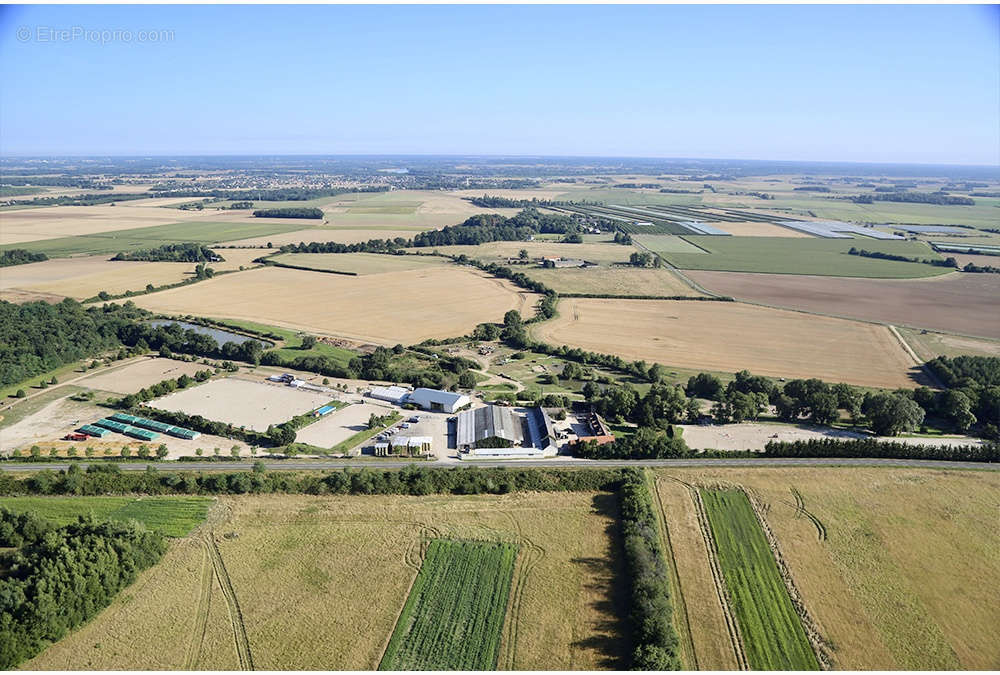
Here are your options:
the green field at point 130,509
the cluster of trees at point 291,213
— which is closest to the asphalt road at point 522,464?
the green field at point 130,509

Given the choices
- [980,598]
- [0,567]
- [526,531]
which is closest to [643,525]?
[526,531]

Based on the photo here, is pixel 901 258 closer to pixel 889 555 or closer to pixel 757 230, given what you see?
pixel 757 230

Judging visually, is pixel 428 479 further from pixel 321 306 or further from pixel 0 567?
pixel 321 306

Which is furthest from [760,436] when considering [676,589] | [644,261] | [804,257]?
[804,257]

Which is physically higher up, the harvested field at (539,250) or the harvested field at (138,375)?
the harvested field at (539,250)

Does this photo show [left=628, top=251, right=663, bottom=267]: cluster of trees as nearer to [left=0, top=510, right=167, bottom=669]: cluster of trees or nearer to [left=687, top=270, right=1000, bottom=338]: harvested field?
[left=687, top=270, right=1000, bottom=338]: harvested field

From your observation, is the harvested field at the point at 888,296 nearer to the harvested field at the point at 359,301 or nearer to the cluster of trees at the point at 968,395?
the cluster of trees at the point at 968,395

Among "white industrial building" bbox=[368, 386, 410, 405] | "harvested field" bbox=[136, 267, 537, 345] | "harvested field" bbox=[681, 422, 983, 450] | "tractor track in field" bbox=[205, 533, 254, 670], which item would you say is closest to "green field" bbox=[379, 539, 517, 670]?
"tractor track in field" bbox=[205, 533, 254, 670]
